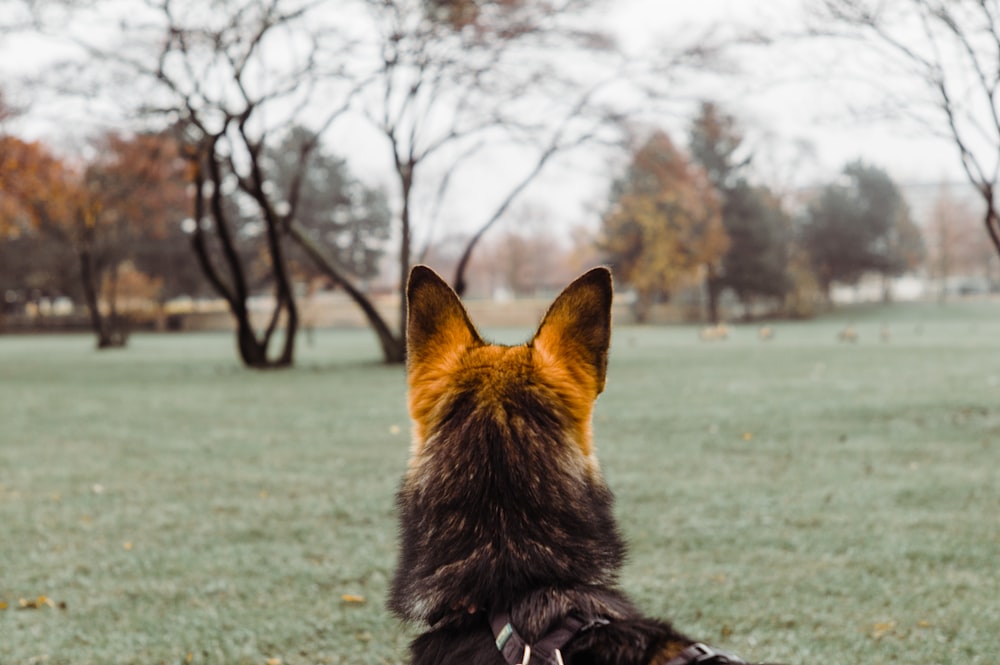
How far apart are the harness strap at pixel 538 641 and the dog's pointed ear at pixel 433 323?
647 millimetres

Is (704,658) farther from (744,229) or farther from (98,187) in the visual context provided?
(744,229)

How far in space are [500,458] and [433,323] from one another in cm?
40

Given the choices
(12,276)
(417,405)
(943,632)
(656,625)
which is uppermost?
(12,276)

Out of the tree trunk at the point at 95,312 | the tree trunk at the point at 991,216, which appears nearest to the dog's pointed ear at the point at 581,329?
the tree trunk at the point at 991,216

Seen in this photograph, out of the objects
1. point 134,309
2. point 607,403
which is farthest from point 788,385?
point 134,309

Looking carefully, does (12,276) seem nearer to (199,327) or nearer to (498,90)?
(199,327)

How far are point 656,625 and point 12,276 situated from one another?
62563 millimetres

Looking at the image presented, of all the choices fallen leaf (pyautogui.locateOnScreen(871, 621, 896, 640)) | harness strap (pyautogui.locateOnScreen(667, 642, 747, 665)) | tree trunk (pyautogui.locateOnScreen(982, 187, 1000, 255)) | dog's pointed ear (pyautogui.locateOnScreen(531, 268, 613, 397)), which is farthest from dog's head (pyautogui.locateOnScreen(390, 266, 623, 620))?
tree trunk (pyautogui.locateOnScreen(982, 187, 1000, 255))

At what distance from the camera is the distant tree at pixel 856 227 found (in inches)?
2482

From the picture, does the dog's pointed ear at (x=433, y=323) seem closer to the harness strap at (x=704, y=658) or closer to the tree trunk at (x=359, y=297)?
the harness strap at (x=704, y=658)

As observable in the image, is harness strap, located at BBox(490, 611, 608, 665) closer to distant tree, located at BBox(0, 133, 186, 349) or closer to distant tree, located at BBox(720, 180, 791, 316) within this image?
distant tree, located at BBox(0, 133, 186, 349)

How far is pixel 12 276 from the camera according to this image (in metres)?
55.7

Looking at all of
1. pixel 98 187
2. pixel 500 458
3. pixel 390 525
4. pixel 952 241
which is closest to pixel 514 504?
pixel 500 458

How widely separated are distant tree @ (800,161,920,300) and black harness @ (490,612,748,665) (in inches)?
2614
